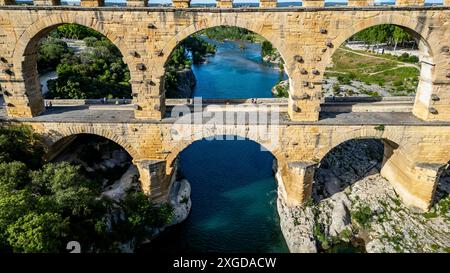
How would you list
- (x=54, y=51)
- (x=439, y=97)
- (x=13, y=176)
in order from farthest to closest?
(x=54, y=51) → (x=439, y=97) → (x=13, y=176)

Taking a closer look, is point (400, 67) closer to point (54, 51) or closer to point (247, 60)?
point (247, 60)

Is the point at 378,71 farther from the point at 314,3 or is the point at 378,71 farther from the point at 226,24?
the point at 226,24

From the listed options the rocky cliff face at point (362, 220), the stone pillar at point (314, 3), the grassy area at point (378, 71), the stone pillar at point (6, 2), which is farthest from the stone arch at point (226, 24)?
the grassy area at point (378, 71)

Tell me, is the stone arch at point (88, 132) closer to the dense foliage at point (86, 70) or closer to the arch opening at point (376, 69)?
the dense foliage at point (86, 70)

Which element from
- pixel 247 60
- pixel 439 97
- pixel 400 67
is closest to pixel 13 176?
pixel 439 97

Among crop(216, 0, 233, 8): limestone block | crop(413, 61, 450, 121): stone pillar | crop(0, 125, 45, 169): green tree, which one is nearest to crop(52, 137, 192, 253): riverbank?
crop(0, 125, 45, 169): green tree
